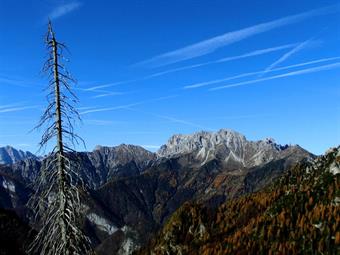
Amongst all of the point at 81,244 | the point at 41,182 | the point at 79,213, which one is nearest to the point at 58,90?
the point at 41,182

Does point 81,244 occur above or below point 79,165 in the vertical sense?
below

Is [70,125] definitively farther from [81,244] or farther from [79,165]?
[81,244]

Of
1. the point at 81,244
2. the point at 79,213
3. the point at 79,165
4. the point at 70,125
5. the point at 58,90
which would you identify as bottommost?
the point at 81,244

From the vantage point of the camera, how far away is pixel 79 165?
88.9 feet

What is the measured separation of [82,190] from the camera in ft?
85.6

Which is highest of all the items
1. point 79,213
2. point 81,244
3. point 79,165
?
point 79,165

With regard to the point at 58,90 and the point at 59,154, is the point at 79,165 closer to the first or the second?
the point at 59,154

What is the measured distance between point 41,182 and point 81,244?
4696mm

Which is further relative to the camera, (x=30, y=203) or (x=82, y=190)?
(x=30, y=203)

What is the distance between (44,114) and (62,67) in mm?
2890

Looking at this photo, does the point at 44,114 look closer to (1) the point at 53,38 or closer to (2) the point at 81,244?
(1) the point at 53,38

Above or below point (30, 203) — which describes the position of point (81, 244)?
below

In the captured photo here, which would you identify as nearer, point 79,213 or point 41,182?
point 41,182

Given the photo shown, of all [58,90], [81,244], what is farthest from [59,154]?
[81,244]
